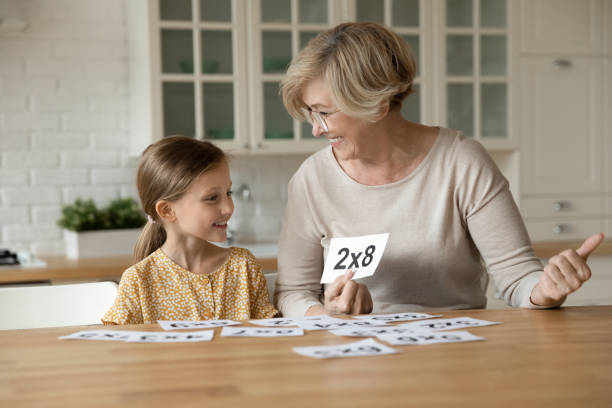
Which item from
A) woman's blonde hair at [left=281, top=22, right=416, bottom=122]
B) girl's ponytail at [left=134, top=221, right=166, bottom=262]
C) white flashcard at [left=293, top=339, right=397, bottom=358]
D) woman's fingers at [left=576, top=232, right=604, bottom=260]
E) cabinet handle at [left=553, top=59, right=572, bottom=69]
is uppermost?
cabinet handle at [left=553, top=59, right=572, bottom=69]

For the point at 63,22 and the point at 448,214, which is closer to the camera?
the point at 448,214

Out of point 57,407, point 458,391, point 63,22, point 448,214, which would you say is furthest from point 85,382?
point 63,22

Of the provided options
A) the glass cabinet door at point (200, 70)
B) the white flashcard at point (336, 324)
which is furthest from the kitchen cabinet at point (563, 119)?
the white flashcard at point (336, 324)

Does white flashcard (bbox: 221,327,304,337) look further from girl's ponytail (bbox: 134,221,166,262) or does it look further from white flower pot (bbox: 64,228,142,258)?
white flower pot (bbox: 64,228,142,258)

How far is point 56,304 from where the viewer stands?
1812 mm

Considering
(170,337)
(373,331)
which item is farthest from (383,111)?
(170,337)

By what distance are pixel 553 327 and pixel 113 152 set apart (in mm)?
2673

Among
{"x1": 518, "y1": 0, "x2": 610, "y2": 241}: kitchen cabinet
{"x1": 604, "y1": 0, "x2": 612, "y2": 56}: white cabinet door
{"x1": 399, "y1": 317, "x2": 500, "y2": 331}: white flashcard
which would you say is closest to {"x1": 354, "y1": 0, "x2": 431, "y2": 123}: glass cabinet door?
{"x1": 518, "y1": 0, "x2": 610, "y2": 241}: kitchen cabinet

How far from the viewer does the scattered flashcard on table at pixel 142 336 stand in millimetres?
1181

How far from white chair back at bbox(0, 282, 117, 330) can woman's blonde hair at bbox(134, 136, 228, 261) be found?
0.15 m

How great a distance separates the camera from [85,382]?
3.07ft

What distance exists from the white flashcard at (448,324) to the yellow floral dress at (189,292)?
559 millimetres

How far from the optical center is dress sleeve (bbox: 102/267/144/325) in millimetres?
1654

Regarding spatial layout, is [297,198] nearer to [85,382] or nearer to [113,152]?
[85,382]
